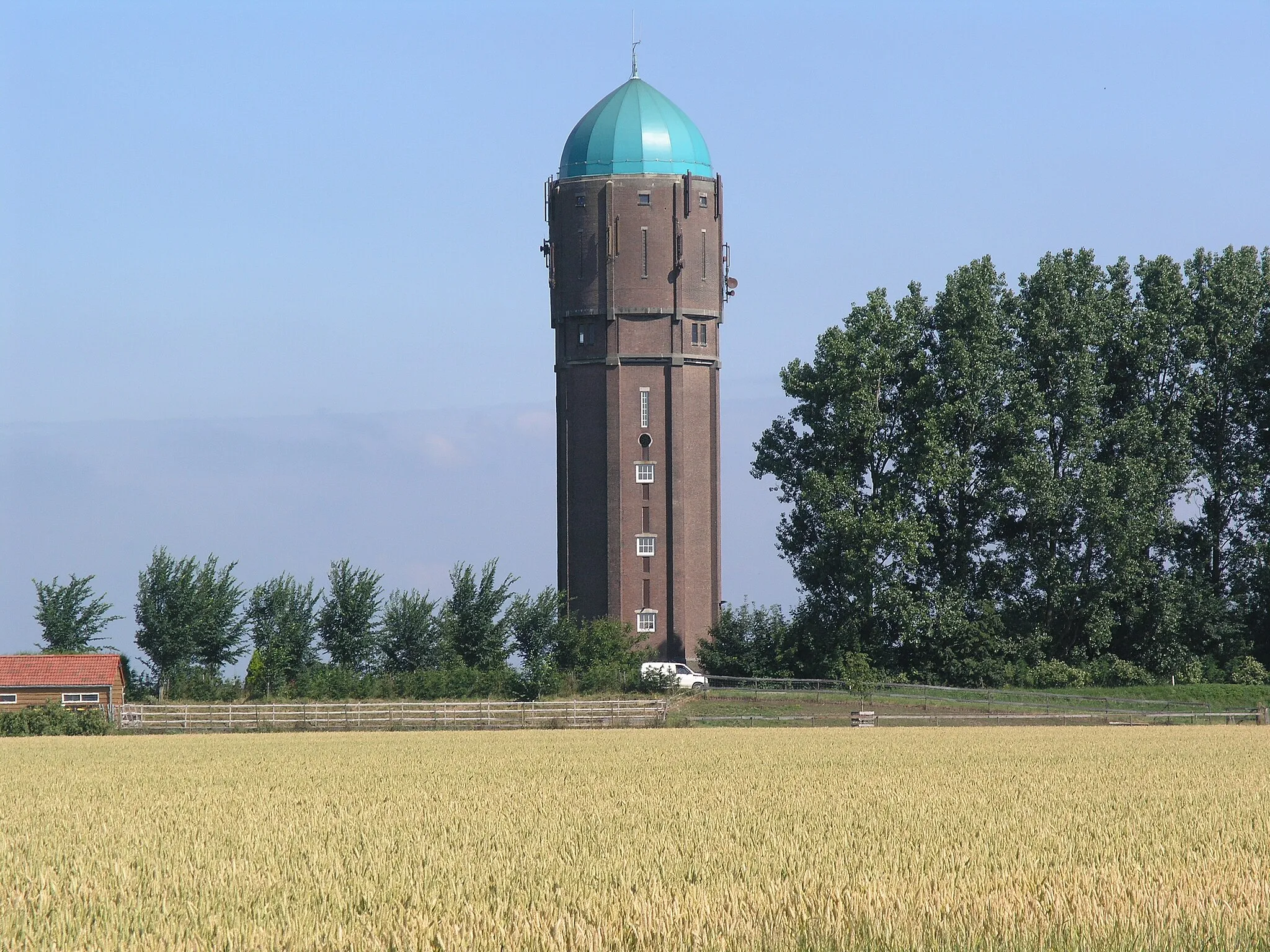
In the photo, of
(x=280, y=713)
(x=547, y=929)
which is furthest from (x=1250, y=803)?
(x=280, y=713)

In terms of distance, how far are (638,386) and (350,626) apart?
1750cm

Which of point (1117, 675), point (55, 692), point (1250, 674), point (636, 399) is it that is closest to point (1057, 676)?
point (1117, 675)

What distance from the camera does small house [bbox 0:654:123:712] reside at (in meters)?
63.0

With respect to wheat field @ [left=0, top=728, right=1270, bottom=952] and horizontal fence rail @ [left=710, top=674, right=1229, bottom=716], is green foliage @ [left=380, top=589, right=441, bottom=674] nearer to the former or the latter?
horizontal fence rail @ [left=710, top=674, right=1229, bottom=716]

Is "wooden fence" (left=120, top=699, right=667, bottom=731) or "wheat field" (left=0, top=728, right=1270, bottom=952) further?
"wooden fence" (left=120, top=699, right=667, bottom=731)

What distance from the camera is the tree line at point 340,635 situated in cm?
6912

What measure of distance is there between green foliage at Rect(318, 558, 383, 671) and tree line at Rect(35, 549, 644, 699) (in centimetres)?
4

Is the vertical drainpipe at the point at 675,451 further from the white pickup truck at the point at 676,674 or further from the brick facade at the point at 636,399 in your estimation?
the white pickup truck at the point at 676,674

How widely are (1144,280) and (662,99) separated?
991 inches

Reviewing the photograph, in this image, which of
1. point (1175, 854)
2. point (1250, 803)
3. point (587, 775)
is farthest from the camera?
point (587, 775)

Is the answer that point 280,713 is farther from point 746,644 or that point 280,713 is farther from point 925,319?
point 925,319

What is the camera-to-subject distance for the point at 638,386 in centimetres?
7969

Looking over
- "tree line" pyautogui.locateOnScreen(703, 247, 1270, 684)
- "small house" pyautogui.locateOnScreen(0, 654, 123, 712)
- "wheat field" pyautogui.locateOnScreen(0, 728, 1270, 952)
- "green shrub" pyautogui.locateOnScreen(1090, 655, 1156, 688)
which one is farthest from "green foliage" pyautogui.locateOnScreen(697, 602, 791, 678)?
"wheat field" pyautogui.locateOnScreen(0, 728, 1270, 952)

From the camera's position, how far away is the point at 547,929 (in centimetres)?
1130
